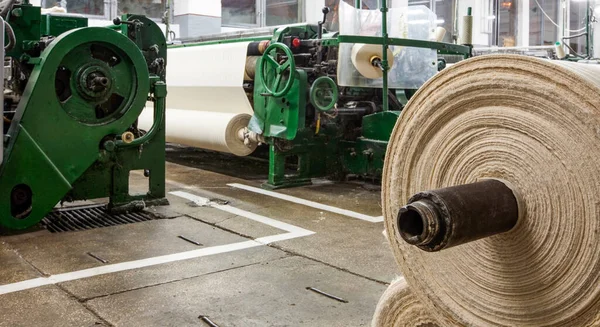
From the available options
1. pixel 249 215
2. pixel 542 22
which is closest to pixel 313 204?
pixel 249 215

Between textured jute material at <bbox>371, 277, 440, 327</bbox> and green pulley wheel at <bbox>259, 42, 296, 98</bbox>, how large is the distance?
10.8 ft

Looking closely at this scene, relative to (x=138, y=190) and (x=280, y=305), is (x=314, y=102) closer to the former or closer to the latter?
(x=138, y=190)

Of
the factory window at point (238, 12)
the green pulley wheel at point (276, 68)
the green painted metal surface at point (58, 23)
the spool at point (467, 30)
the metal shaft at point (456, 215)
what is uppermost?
the factory window at point (238, 12)

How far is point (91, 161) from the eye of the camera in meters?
3.85

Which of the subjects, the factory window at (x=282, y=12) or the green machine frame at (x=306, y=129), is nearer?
the green machine frame at (x=306, y=129)

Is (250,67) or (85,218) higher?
(250,67)

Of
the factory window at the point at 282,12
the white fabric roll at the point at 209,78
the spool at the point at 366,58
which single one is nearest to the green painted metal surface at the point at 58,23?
the white fabric roll at the point at 209,78

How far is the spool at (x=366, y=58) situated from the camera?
201 inches

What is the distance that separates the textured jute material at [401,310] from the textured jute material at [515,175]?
0.10 meters

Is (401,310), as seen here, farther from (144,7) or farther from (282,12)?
(282,12)

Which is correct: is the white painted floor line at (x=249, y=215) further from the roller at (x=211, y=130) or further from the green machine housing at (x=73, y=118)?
the roller at (x=211, y=130)

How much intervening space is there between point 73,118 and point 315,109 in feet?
6.98

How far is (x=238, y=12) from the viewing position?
39.5 feet

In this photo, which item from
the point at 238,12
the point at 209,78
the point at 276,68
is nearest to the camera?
the point at 276,68
